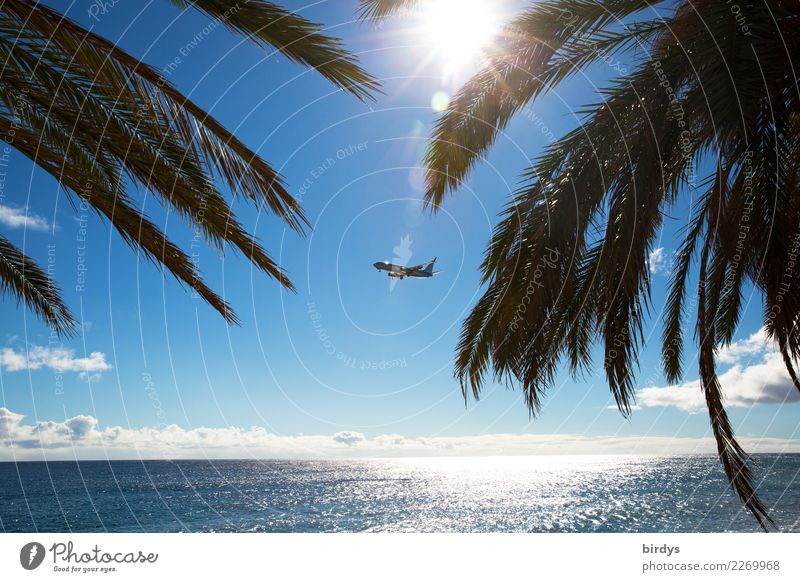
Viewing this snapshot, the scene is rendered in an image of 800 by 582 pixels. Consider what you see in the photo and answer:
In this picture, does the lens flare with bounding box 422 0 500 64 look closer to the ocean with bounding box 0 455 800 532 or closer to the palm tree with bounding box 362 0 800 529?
the palm tree with bounding box 362 0 800 529

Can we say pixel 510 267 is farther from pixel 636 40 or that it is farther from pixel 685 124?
pixel 636 40

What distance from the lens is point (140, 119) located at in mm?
3762

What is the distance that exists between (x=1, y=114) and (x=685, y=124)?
4.36 meters

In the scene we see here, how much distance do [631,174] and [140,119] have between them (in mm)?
3085

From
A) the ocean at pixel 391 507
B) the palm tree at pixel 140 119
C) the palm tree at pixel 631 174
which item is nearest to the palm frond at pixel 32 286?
the palm tree at pixel 140 119
